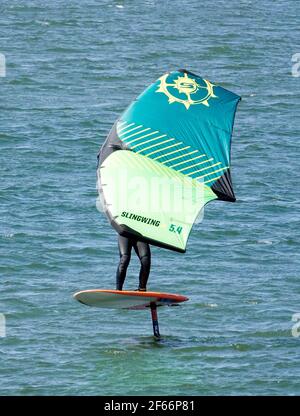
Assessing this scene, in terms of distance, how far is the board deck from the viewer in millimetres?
28422

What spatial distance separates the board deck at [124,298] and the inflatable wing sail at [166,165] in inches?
46.0

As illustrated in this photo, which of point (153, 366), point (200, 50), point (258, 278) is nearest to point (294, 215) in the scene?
point (258, 278)

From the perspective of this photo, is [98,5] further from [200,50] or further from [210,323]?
[210,323]

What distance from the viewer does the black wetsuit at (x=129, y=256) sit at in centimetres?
2888

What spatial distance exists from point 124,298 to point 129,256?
951 mm

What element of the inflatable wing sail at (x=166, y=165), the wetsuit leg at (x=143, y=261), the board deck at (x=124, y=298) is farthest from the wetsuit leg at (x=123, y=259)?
the inflatable wing sail at (x=166, y=165)

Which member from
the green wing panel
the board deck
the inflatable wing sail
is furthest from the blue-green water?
the inflatable wing sail

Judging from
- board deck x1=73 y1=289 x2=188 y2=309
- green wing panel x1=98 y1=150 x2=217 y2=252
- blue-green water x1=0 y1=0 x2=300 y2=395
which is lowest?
blue-green water x1=0 y1=0 x2=300 y2=395

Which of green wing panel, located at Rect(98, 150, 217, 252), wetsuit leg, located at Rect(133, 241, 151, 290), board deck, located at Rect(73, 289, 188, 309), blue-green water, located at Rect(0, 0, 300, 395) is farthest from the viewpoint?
blue-green water, located at Rect(0, 0, 300, 395)

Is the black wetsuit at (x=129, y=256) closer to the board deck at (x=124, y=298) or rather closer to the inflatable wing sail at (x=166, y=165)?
the board deck at (x=124, y=298)

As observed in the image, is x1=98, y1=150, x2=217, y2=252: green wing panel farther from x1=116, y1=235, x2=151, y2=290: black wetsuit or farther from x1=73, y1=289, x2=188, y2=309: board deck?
x1=73, y1=289, x2=188, y2=309: board deck

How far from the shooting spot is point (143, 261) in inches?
1139

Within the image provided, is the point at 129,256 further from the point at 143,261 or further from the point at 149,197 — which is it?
the point at 149,197

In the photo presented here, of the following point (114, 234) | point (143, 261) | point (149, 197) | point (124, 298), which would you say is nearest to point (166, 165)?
point (149, 197)
